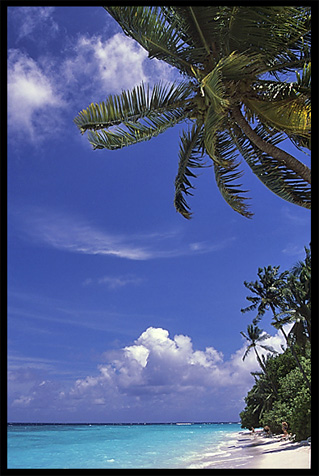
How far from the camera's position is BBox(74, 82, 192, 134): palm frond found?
715 centimetres

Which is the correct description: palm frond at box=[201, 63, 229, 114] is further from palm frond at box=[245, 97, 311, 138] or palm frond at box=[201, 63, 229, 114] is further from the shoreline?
the shoreline

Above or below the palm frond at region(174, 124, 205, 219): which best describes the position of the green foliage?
below

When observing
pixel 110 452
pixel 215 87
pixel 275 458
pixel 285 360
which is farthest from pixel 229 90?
pixel 285 360

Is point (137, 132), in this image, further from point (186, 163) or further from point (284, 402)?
point (284, 402)

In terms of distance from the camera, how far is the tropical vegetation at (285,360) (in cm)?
1359

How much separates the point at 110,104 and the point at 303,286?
11.9 meters

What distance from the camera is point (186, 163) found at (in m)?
8.53

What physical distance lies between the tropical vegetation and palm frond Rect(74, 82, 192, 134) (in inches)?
317

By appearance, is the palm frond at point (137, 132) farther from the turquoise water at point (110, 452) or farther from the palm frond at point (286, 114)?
the turquoise water at point (110, 452)

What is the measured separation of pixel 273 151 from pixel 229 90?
3.70ft

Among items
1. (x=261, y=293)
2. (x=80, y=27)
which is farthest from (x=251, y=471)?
(x=261, y=293)

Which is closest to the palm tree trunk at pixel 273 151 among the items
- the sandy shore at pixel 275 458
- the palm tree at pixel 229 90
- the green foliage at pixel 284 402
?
the palm tree at pixel 229 90

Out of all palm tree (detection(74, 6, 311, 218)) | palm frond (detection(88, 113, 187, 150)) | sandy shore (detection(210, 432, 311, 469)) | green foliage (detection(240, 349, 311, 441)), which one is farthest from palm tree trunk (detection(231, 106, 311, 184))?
green foliage (detection(240, 349, 311, 441))

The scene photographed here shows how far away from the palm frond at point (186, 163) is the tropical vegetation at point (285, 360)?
6.09m
